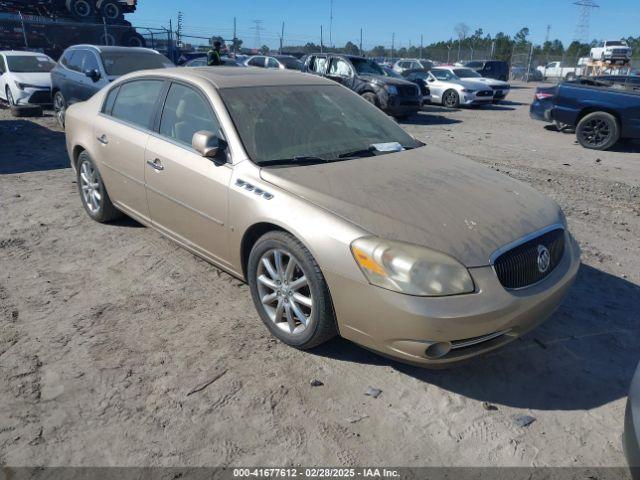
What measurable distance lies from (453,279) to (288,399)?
1091 mm

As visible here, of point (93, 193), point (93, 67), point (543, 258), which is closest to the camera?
point (543, 258)

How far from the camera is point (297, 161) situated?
10.9ft

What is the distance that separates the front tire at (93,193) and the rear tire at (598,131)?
30.4ft

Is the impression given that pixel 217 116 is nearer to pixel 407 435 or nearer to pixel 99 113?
pixel 99 113

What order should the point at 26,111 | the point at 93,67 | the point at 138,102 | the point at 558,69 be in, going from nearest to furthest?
the point at 138,102 → the point at 93,67 → the point at 26,111 → the point at 558,69

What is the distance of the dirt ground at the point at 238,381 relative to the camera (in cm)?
240

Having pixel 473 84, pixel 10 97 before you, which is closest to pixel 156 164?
pixel 10 97

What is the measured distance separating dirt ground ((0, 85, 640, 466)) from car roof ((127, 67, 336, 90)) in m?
1.50

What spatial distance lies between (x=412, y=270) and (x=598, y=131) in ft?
31.2

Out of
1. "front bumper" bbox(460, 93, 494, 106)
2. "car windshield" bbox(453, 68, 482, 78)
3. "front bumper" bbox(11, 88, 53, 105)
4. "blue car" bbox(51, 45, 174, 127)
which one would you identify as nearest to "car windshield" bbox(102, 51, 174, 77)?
"blue car" bbox(51, 45, 174, 127)

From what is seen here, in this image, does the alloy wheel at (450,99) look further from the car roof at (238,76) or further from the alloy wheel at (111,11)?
the car roof at (238,76)

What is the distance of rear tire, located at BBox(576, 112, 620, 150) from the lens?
9859 mm

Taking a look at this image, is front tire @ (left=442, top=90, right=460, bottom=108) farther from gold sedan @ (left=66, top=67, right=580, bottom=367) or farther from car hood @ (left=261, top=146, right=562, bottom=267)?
car hood @ (left=261, top=146, right=562, bottom=267)

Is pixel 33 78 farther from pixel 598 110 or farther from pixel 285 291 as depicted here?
pixel 598 110
